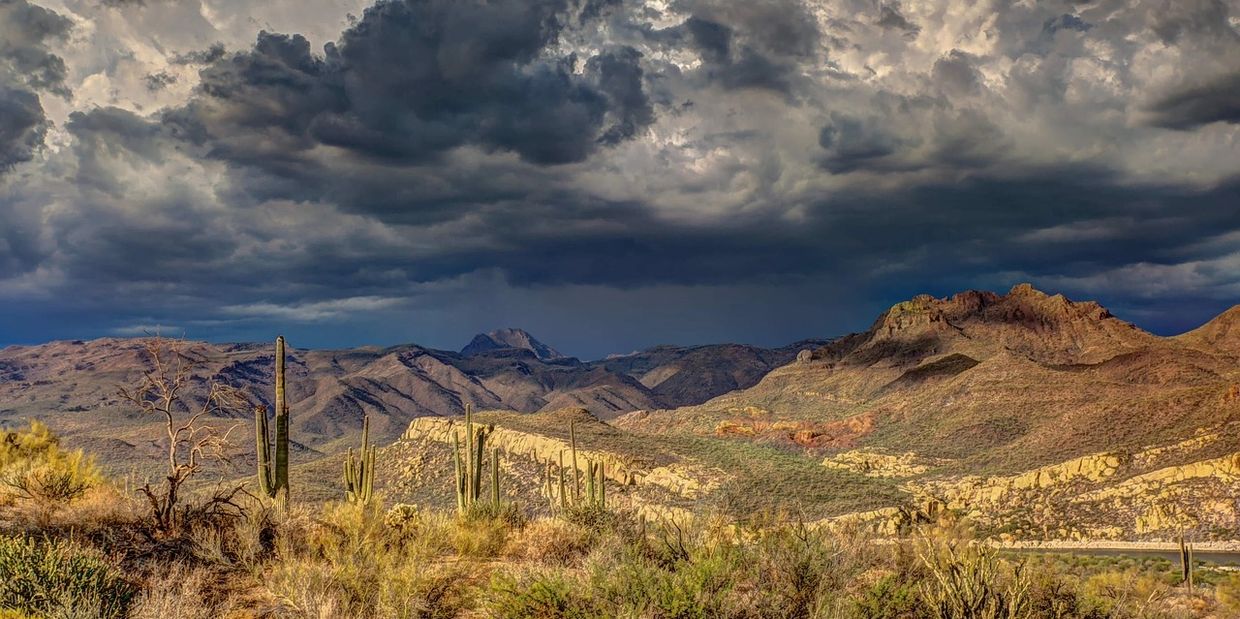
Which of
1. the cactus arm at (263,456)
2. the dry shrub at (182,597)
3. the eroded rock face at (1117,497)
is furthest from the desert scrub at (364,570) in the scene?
the eroded rock face at (1117,497)

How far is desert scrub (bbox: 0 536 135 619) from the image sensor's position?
9.84m

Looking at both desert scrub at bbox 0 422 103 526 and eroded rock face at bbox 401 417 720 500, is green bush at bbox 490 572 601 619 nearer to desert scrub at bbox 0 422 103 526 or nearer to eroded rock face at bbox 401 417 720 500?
desert scrub at bbox 0 422 103 526

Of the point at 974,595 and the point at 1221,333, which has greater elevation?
the point at 1221,333

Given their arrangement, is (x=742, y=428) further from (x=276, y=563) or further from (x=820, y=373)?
(x=276, y=563)

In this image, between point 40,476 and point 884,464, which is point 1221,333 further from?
point 40,476

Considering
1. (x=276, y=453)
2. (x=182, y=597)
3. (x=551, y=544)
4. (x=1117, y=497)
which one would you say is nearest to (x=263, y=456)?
(x=276, y=453)

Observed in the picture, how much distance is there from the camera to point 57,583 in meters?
10.1

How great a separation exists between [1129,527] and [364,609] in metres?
59.1

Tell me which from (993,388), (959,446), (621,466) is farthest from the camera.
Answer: (993,388)

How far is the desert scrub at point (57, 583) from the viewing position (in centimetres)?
984

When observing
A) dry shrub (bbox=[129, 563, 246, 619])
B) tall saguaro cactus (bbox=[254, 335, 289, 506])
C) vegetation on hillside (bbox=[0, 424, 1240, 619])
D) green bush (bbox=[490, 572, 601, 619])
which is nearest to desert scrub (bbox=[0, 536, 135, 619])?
vegetation on hillside (bbox=[0, 424, 1240, 619])

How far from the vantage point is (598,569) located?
36.4 ft

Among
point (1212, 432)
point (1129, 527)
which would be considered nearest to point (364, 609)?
point (1129, 527)

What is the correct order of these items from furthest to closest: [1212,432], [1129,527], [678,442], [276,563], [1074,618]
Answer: [678,442]
[1212,432]
[1129,527]
[276,563]
[1074,618]
